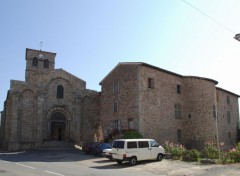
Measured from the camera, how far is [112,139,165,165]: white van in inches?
734

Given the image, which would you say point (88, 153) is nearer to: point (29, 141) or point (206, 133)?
point (29, 141)

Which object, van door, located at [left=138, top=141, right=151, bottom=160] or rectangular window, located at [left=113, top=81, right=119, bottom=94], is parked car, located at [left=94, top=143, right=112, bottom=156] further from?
rectangular window, located at [left=113, top=81, right=119, bottom=94]

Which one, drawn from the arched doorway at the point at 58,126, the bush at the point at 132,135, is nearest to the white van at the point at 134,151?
the bush at the point at 132,135

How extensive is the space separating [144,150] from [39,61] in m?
27.3

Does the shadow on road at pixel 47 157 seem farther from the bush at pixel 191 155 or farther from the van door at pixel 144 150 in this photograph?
the bush at pixel 191 155

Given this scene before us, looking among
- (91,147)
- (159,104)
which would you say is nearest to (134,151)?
(91,147)

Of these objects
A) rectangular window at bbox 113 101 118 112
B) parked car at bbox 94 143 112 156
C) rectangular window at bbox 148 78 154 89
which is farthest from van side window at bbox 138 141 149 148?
rectangular window at bbox 113 101 118 112

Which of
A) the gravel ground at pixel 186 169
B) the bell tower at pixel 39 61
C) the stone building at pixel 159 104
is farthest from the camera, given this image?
the bell tower at pixel 39 61

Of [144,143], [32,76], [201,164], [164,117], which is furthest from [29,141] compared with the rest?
[201,164]

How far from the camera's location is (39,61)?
41.7 m

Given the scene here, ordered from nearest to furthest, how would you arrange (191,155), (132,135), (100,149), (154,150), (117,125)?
1. (191,155)
2. (154,150)
3. (100,149)
4. (132,135)
5. (117,125)

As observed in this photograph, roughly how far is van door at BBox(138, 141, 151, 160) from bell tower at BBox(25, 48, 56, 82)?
949 inches

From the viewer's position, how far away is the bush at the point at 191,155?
19.9 m

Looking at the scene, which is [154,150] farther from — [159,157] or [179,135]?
[179,135]
